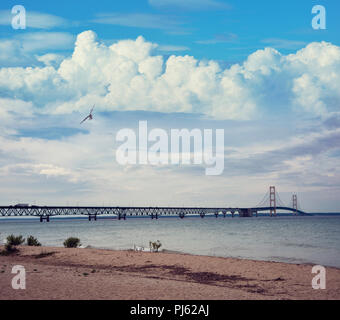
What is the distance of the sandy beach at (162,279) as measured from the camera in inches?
611

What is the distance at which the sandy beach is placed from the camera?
15528mm

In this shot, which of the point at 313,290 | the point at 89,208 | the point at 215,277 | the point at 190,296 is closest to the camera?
the point at 190,296

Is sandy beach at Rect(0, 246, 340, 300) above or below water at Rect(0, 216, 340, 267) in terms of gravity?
above

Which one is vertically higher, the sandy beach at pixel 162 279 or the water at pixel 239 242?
the sandy beach at pixel 162 279

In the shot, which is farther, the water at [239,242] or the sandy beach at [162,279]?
the water at [239,242]

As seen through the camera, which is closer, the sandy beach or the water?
the sandy beach

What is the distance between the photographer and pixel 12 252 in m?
33.2

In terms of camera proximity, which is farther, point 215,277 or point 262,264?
point 262,264

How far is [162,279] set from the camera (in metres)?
20.5
